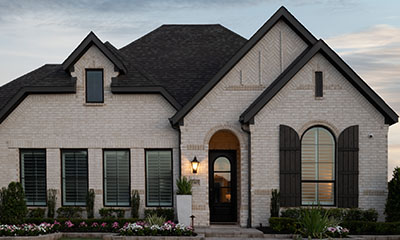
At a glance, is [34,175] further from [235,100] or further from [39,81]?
[235,100]

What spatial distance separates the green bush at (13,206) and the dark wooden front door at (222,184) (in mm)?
7320

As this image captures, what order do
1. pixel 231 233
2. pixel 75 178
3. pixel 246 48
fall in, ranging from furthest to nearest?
pixel 75 178 → pixel 246 48 → pixel 231 233

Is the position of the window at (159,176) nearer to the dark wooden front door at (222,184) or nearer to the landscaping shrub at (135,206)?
the landscaping shrub at (135,206)

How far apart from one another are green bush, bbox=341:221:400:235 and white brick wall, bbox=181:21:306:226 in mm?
3965

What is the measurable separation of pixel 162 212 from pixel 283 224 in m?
4.73

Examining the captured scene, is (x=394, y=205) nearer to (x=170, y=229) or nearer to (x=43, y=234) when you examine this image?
(x=170, y=229)

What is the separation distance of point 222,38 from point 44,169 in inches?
408

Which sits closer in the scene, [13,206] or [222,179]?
[13,206]

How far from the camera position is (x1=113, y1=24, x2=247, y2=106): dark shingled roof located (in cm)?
1866

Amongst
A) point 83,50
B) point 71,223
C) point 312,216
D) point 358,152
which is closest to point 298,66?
point 358,152

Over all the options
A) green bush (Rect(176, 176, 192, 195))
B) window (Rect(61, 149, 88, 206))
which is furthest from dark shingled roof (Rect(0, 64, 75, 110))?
green bush (Rect(176, 176, 192, 195))

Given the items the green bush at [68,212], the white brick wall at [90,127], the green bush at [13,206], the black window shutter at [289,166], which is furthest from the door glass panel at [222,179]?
the green bush at [13,206]

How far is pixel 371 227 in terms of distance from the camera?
1528 cm

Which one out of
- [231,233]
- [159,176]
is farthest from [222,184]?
[231,233]
